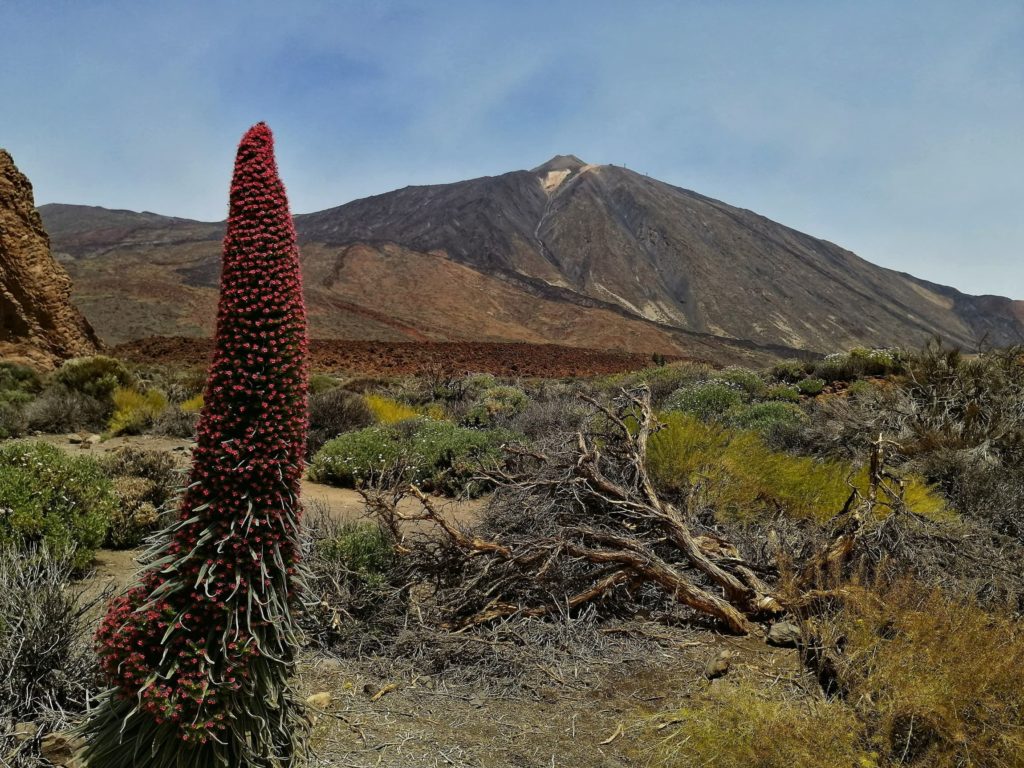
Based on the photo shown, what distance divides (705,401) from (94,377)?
10836 millimetres

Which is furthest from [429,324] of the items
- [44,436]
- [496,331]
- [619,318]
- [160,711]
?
[160,711]

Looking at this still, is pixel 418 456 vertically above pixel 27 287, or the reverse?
pixel 27 287

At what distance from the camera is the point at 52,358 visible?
48.2ft

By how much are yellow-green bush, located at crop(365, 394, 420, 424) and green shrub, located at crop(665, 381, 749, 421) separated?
434cm

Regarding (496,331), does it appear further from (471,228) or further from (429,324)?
(471,228)

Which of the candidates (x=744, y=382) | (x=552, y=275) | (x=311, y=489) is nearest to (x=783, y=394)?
(x=744, y=382)

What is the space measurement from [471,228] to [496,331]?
43073mm

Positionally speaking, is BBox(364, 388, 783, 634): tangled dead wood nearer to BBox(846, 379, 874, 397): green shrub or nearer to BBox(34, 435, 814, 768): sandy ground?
BBox(34, 435, 814, 768): sandy ground

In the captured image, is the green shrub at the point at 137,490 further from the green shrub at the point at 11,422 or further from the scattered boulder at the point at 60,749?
the green shrub at the point at 11,422

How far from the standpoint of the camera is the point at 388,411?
1239cm

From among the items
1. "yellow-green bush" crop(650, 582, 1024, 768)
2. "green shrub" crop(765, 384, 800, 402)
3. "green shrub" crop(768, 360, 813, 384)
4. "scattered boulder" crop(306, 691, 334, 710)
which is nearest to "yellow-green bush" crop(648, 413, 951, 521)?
"yellow-green bush" crop(650, 582, 1024, 768)

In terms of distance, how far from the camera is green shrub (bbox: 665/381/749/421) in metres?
10.4

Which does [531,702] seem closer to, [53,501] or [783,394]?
[53,501]

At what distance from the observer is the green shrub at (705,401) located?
1044 cm
